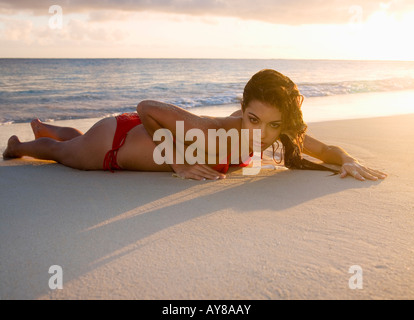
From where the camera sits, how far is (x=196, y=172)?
315cm

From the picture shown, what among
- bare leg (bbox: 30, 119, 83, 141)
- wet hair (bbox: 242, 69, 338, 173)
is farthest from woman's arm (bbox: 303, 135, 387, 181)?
bare leg (bbox: 30, 119, 83, 141)

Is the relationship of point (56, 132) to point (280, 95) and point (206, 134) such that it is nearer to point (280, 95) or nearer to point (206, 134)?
point (206, 134)

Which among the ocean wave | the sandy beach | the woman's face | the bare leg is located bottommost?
the sandy beach

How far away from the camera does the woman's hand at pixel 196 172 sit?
3.14 metres

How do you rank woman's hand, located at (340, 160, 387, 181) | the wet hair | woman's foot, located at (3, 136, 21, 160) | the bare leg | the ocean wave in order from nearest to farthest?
1. the wet hair
2. woman's hand, located at (340, 160, 387, 181)
3. woman's foot, located at (3, 136, 21, 160)
4. the bare leg
5. the ocean wave

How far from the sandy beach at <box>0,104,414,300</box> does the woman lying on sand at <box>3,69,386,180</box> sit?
13 cm

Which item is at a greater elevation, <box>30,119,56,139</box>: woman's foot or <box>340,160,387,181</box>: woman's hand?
<box>30,119,56,139</box>: woman's foot

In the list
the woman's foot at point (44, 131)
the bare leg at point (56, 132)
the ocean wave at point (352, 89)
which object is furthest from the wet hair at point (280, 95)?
the ocean wave at point (352, 89)

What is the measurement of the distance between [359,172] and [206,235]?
1.71 meters

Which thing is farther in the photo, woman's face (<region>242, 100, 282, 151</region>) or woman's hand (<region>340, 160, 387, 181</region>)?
woman's hand (<region>340, 160, 387, 181</region>)

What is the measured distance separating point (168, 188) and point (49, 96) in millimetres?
11262

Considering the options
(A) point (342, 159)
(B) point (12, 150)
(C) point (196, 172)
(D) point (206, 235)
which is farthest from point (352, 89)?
(D) point (206, 235)

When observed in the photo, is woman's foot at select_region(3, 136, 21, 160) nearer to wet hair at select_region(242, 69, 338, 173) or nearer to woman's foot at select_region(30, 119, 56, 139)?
woman's foot at select_region(30, 119, 56, 139)

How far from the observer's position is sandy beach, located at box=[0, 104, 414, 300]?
158 centimetres
